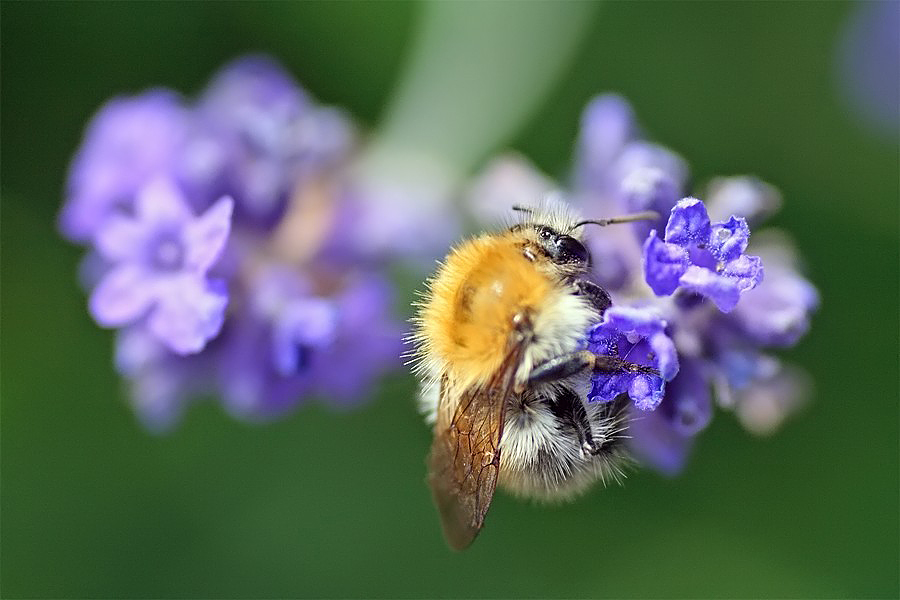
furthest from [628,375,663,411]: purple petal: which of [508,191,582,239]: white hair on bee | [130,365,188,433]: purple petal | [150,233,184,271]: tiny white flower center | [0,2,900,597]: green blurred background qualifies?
[0,2,900,597]: green blurred background

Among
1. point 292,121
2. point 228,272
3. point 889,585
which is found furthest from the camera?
point 889,585

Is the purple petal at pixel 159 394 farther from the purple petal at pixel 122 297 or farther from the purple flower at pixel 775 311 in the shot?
the purple flower at pixel 775 311

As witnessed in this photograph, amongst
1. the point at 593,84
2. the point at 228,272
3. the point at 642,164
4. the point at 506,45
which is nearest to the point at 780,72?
the point at 593,84

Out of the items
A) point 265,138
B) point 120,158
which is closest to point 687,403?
→ point 265,138

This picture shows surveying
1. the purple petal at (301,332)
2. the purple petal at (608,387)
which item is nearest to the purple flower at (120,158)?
the purple petal at (301,332)

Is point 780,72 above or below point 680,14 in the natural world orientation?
below

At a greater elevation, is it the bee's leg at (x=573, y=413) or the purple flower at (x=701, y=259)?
the purple flower at (x=701, y=259)

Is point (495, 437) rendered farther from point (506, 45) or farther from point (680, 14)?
point (680, 14)
